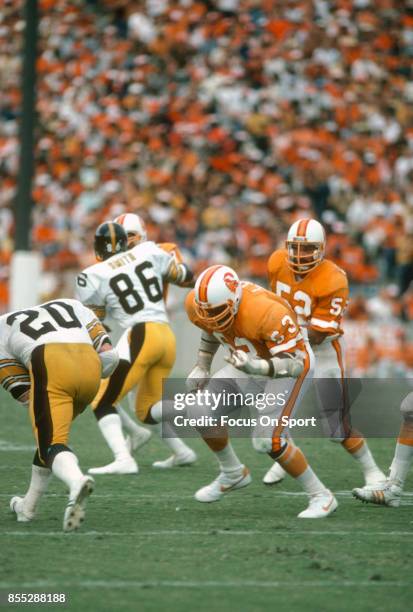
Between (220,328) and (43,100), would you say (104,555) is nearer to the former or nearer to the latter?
(220,328)

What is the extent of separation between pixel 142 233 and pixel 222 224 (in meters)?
5.98

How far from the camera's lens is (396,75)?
49.3 feet

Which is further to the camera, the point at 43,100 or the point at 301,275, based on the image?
the point at 43,100

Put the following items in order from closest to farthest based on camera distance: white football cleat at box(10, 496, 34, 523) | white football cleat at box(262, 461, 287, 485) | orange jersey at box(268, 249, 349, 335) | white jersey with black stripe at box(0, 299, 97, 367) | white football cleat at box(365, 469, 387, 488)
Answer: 1. white jersey with black stripe at box(0, 299, 97, 367)
2. white football cleat at box(10, 496, 34, 523)
3. white football cleat at box(365, 469, 387, 488)
4. orange jersey at box(268, 249, 349, 335)
5. white football cleat at box(262, 461, 287, 485)

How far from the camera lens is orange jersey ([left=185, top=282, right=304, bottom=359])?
5.50m

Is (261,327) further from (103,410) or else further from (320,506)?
(103,410)

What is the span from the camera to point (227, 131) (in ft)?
47.8

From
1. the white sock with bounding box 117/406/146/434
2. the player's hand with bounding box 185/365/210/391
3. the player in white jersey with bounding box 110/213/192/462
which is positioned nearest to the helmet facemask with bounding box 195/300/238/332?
the player's hand with bounding box 185/365/210/391

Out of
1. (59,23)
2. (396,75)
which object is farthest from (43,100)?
(396,75)

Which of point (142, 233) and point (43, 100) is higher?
point (142, 233)

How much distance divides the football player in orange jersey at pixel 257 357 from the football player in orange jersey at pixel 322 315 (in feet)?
2.31

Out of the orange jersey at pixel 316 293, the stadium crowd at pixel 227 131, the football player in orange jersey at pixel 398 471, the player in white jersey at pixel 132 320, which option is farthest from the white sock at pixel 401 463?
the stadium crowd at pixel 227 131

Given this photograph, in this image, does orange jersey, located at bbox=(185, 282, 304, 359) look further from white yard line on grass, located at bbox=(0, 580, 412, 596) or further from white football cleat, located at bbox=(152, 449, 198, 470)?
white football cleat, located at bbox=(152, 449, 198, 470)

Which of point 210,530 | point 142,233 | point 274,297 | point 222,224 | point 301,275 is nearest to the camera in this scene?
point 210,530
